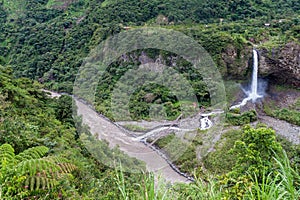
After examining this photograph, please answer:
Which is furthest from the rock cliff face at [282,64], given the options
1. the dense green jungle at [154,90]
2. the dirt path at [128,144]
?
the dirt path at [128,144]

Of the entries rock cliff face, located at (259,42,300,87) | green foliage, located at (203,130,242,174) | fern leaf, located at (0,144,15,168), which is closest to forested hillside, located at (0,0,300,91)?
rock cliff face, located at (259,42,300,87)

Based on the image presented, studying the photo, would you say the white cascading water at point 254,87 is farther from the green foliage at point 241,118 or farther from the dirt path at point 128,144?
the dirt path at point 128,144

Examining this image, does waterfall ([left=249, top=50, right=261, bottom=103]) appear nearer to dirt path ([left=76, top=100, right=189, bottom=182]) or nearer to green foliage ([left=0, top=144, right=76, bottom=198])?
dirt path ([left=76, top=100, right=189, bottom=182])

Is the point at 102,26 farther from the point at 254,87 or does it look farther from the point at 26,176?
the point at 26,176

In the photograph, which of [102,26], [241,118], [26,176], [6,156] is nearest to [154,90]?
[241,118]

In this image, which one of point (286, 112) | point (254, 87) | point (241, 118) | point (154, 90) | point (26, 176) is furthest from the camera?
point (254, 87)

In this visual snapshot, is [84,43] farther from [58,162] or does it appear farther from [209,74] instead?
[58,162]

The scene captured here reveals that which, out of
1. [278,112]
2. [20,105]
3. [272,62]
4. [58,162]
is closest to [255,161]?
[58,162]
